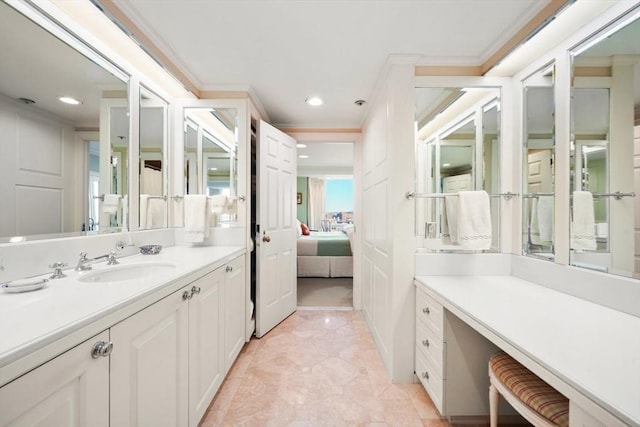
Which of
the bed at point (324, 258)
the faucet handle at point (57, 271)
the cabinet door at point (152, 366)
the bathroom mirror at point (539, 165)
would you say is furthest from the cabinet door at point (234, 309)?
the bed at point (324, 258)

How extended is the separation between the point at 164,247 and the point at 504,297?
7.48ft

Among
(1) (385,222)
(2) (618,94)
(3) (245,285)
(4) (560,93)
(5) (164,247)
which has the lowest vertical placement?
(3) (245,285)

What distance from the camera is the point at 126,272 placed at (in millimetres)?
1396

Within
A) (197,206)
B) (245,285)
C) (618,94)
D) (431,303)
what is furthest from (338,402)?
(618,94)

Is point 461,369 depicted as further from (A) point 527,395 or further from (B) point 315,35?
(B) point 315,35

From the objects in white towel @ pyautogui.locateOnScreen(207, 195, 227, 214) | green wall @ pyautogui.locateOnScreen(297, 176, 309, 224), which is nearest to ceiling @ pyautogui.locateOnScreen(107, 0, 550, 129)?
white towel @ pyautogui.locateOnScreen(207, 195, 227, 214)

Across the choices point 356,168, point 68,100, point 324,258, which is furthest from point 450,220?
point 324,258

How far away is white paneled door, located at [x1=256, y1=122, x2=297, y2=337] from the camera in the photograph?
2436mm

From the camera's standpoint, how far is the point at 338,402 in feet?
5.30

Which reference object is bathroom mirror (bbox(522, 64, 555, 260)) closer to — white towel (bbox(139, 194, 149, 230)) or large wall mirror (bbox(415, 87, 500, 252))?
large wall mirror (bbox(415, 87, 500, 252))

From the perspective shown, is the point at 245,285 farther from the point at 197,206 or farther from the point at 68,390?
the point at 68,390

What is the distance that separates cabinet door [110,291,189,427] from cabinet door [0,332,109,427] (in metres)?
0.05

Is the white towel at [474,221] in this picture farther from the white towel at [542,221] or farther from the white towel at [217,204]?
the white towel at [217,204]

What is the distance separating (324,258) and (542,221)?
10.9 feet
